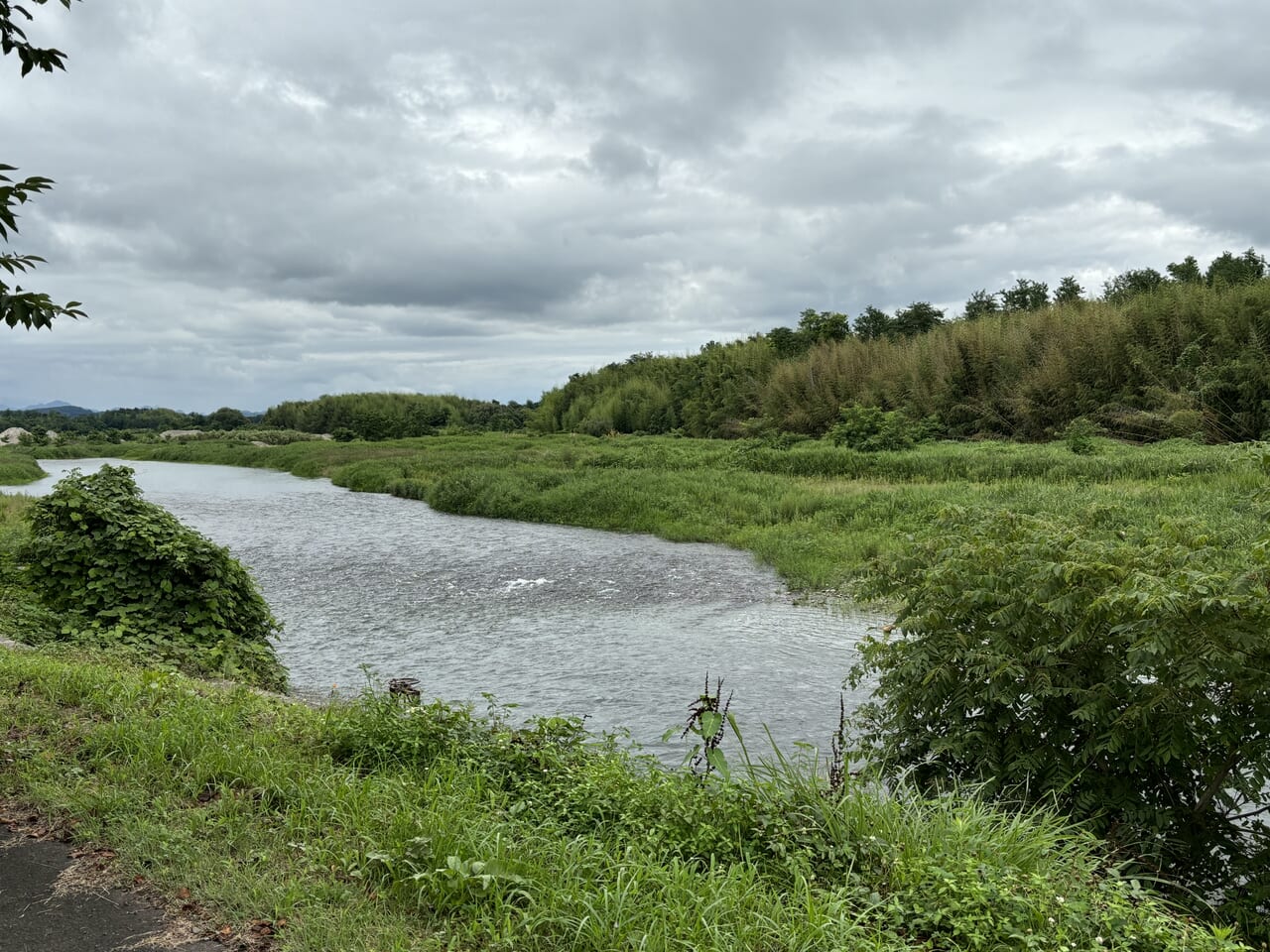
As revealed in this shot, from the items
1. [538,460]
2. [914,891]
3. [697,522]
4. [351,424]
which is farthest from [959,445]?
[351,424]

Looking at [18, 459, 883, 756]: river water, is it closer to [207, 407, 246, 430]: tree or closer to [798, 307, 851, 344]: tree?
[798, 307, 851, 344]: tree

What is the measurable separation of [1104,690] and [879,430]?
86.1 ft

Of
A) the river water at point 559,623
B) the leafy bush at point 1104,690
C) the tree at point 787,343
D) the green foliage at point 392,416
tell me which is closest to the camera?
the leafy bush at point 1104,690

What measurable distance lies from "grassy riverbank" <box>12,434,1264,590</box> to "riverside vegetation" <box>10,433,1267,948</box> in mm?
1283

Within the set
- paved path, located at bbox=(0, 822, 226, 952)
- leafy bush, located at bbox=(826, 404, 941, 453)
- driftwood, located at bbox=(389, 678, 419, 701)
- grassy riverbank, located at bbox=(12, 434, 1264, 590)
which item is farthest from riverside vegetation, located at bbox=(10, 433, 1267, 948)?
leafy bush, located at bbox=(826, 404, 941, 453)

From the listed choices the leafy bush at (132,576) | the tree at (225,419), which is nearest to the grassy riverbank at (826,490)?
the leafy bush at (132,576)

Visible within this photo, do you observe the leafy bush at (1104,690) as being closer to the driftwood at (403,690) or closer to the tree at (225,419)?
the driftwood at (403,690)

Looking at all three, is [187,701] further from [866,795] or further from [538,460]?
[538,460]

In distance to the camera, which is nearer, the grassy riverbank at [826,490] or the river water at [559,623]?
the river water at [559,623]

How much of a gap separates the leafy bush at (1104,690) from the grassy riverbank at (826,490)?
1168mm

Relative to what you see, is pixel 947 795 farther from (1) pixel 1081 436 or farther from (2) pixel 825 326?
(2) pixel 825 326

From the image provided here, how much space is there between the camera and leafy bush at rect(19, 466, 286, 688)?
29.7 ft

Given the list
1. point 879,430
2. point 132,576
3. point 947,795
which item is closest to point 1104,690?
point 947,795

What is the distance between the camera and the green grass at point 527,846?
10.6 feet
